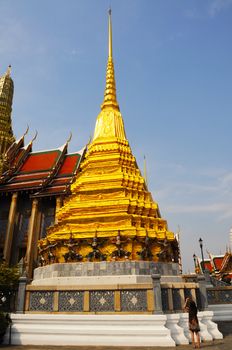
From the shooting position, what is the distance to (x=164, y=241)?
12836 millimetres

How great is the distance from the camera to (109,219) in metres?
13.2

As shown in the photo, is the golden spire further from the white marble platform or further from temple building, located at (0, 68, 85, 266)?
the white marble platform

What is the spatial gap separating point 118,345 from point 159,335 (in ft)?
3.42

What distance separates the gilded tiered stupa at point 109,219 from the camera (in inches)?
487

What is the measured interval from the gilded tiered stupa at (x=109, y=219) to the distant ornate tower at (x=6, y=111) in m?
19.1

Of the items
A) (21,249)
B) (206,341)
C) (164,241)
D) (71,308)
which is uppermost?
(21,249)

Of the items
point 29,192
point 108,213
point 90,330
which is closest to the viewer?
point 90,330

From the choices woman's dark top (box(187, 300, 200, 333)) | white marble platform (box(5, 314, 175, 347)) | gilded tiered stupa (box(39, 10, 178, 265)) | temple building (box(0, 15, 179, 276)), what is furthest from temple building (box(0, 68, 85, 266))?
woman's dark top (box(187, 300, 200, 333))

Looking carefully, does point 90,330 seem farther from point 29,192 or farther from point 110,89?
point 29,192

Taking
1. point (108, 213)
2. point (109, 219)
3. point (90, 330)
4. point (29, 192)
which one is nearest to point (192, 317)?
point (90, 330)

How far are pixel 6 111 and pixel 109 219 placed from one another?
2675 centimetres

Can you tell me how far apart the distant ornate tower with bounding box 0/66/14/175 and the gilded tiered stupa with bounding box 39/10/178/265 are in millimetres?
19091

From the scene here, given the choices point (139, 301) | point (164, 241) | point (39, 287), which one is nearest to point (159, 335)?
point (139, 301)

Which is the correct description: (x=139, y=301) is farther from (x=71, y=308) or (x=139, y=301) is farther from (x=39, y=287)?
(x=39, y=287)
